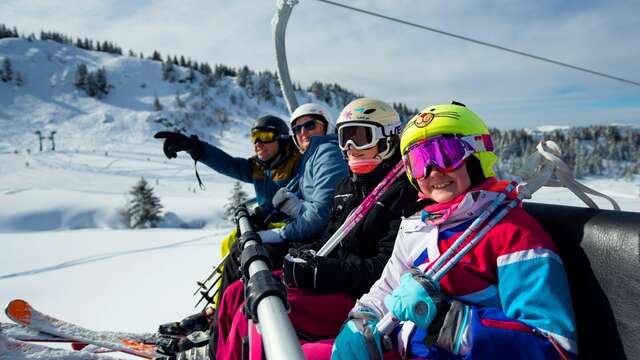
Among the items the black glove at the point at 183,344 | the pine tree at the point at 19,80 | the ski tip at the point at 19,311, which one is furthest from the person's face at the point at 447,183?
the pine tree at the point at 19,80

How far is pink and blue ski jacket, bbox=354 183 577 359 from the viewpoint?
3.92 ft

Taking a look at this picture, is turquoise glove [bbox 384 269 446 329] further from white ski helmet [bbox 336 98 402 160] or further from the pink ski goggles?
white ski helmet [bbox 336 98 402 160]

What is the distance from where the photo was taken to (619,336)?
4.15ft

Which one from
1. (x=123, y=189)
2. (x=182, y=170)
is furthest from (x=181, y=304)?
(x=182, y=170)

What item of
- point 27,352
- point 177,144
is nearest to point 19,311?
point 27,352

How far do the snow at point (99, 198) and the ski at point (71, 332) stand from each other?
1.83ft

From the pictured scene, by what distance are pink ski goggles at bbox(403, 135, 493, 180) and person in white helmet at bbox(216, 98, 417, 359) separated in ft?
1.68

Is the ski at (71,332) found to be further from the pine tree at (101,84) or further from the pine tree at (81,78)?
the pine tree at (81,78)

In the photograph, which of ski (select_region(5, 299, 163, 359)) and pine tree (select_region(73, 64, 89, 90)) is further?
pine tree (select_region(73, 64, 89, 90))

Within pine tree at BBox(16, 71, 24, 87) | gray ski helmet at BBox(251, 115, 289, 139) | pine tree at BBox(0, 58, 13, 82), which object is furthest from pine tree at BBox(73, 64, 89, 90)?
gray ski helmet at BBox(251, 115, 289, 139)

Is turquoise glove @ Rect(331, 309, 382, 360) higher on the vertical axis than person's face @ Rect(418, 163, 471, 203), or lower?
lower

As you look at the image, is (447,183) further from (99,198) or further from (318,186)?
(99,198)

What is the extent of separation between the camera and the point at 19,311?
3.03 meters

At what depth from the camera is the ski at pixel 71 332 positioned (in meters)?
2.95
